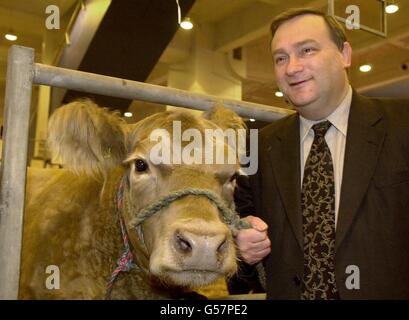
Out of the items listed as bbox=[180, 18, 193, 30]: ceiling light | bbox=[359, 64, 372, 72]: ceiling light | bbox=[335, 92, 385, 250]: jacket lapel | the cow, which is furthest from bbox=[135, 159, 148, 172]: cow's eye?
bbox=[359, 64, 372, 72]: ceiling light

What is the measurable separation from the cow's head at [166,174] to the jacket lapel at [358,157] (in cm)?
48

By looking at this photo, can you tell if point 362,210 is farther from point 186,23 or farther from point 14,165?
point 186,23

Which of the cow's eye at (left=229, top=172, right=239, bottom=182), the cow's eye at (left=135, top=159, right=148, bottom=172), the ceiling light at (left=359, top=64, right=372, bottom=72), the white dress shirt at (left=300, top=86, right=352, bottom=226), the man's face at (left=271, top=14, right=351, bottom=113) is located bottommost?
the cow's eye at (left=229, top=172, right=239, bottom=182)

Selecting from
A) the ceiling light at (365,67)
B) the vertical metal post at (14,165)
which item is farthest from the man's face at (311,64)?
the ceiling light at (365,67)

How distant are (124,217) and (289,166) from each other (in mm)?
846

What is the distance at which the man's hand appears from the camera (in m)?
2.00

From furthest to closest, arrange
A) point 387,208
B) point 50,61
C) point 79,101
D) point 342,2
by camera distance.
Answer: point 50,61, point 342,2, point 79,101, point 387,208

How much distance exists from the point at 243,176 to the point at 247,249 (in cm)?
54

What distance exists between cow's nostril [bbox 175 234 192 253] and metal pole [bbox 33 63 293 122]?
66cm

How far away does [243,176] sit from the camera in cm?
249

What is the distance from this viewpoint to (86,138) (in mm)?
2391

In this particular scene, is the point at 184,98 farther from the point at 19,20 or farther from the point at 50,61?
the point at 19,20

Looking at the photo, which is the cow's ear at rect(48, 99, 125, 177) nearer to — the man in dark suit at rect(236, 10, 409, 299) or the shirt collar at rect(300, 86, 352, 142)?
the man in dark suit at rect(236, 10, 409, 299)

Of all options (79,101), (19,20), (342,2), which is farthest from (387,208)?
(19,20)
